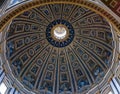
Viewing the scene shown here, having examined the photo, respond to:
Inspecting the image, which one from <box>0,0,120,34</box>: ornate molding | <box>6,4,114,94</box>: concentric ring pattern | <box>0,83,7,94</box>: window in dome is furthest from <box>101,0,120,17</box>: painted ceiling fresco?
<box>0,83,7,94</box>: window in dome

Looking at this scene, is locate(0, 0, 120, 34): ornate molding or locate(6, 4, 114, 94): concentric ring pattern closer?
locate(0, 0, 120, 34): ornate molding

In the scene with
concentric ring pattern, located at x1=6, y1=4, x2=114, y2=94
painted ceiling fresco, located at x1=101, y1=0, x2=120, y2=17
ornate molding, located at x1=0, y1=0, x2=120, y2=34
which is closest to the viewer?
painted ceiling fresco, located at x1=101, y1=0, x2=120, y2=17

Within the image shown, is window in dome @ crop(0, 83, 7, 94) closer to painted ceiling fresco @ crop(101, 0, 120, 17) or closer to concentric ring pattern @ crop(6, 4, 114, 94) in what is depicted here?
concentric ring pattern @ crop(6, 4, 114, 94)

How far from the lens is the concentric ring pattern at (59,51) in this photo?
2062cm

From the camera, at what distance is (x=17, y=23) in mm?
21094

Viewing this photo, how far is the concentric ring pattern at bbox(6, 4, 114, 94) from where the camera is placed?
20.6m

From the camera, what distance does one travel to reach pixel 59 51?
24438mm

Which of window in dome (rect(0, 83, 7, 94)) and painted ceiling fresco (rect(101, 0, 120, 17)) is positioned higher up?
painted ceiling fresco (rect(101, 0, 120, 17))

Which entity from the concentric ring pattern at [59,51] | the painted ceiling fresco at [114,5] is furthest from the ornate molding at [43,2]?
the concentric ring pattern at [59,51]

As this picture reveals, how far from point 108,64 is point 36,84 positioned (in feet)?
19.8

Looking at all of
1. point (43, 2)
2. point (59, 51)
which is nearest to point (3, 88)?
point (43, 2)

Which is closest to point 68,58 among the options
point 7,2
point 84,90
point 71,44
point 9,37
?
point 71,44

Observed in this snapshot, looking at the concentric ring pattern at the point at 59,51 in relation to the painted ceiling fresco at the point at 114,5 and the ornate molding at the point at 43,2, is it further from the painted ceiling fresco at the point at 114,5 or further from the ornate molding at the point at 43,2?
the painted ceiling fresco at the point at 114,5

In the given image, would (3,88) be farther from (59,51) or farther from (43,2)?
(59,51)
